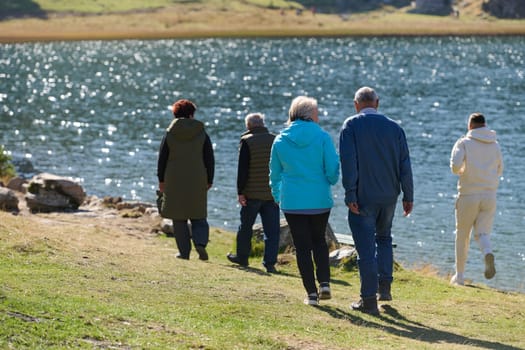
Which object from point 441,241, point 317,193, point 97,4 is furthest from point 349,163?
point 97,4

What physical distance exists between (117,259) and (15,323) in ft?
17.1

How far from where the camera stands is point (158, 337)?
31.2 ft

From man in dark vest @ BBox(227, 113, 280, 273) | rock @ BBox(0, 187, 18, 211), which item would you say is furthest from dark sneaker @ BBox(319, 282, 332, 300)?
rock @ BBox(0, 187, 18, 211)

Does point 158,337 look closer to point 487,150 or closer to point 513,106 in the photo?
point 487,150

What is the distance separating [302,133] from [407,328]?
2319mm

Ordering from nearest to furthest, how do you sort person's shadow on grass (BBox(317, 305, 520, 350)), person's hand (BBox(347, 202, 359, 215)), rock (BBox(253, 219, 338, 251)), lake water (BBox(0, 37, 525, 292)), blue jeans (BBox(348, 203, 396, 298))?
person's shadow on grass (BBox(317, 305, 520, 350)) → person's hand (BBox(347, 202, 359, 215)) → blue jeans (BBox(348, 203, 396, 298)) → rock (BBox(253, 219, 338, 251)) → lake water (BBox(0, 37, 525, 292))

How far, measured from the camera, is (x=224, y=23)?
471ft

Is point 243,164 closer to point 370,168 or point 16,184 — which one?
point 370,168

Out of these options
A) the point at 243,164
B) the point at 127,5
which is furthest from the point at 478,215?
the point at 127,5

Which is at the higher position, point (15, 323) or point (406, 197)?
point (406, 197)

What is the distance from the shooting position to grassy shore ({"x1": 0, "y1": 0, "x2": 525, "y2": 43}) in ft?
440

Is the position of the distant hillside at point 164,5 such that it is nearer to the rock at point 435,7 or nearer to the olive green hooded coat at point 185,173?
the rock at point 435,7

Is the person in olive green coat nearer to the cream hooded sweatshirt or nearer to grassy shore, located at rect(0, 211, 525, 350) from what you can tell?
grassy shore, located at rect(0, 211, 525, 350)

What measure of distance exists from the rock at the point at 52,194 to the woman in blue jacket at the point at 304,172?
36.3 ft
